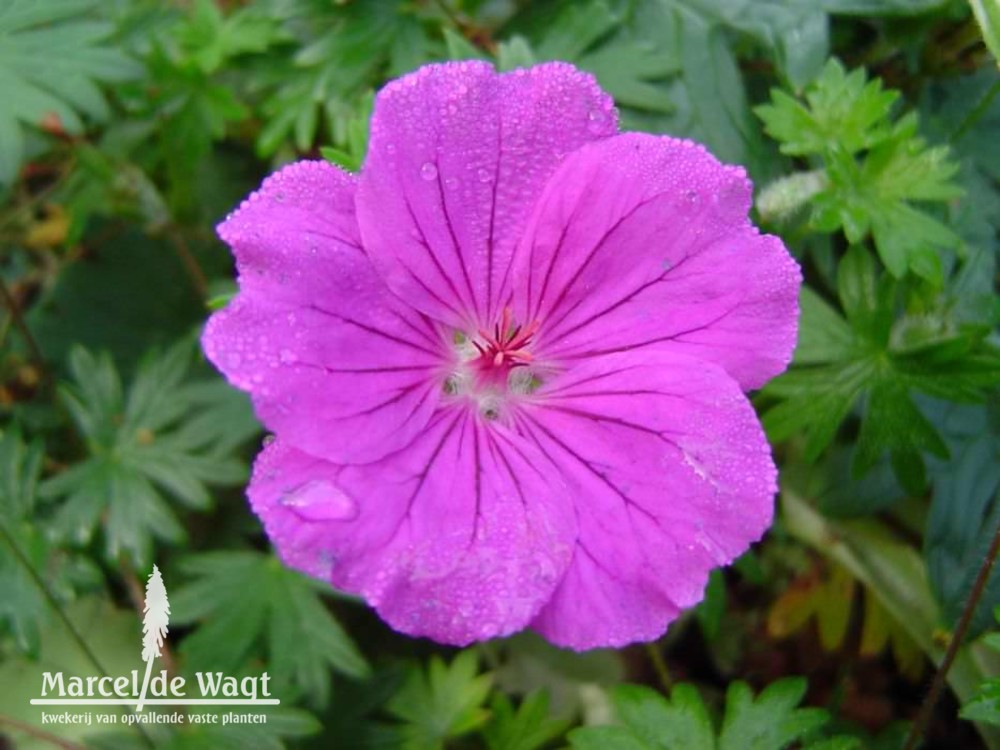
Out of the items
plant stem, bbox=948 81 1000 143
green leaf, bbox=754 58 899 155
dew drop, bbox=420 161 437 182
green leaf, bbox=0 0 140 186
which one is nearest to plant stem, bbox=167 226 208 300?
green leaf, bbox=0 0 140 186

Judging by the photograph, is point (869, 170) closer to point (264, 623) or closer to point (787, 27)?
point (787, 27)

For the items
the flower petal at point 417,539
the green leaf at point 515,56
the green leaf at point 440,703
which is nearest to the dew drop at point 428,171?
the flower petal at point 417,539

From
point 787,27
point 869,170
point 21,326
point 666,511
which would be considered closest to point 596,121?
point 666,511

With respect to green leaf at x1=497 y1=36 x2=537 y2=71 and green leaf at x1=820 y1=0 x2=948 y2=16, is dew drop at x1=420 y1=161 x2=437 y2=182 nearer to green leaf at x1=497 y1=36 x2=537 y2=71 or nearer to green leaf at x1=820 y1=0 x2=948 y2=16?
green leaf at x1=497 y1=36 x2=537 y2=71

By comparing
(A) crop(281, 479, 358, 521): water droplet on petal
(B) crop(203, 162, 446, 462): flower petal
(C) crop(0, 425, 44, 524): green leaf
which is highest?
(B) crop(203, 162, 446, 462): flower petal

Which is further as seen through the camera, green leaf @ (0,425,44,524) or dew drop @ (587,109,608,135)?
green leaf @ (0,425,44,524)

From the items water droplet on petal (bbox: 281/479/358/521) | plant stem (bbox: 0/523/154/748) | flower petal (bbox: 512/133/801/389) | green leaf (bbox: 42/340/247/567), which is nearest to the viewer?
water droplet on petal (bbox: 281/479/358/521)
